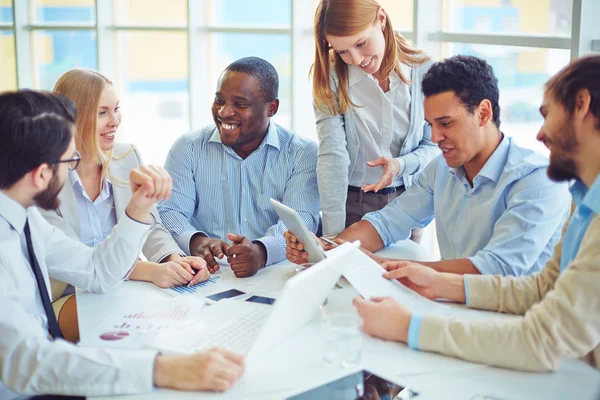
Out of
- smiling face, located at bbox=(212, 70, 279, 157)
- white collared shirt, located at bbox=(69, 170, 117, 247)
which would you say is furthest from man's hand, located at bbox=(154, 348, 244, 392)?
smiling face, located at bbox=(212, 70, 279, 157)

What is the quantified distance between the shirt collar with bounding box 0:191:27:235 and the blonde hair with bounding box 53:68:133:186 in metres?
0.79

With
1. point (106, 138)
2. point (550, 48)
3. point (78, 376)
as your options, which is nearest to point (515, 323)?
point (78, 376)

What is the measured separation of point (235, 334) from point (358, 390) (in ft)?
1.23

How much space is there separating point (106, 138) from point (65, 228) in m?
0.41

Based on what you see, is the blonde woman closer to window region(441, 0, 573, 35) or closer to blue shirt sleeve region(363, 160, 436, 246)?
blue shirt sleeve region(363, 160, 436, 246)

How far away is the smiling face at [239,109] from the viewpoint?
2.71 m

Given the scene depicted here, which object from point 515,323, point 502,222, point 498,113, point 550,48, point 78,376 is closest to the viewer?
point 78,376

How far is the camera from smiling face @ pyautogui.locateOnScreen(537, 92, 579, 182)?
5.02ft

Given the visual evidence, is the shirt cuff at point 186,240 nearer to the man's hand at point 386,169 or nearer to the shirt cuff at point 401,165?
the man's hand at point 386,169

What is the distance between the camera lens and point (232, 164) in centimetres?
276

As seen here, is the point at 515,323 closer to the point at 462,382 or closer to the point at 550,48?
the point at 462,382

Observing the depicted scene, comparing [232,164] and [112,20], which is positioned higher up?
[112,20]

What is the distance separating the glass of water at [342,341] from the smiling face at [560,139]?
581mm

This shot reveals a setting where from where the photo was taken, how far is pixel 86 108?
2.52 metres
